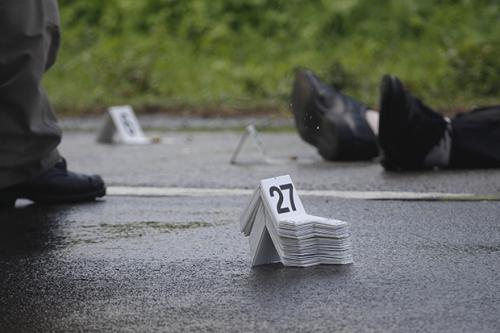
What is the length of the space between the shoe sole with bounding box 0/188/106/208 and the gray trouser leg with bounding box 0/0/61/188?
0.21 metres

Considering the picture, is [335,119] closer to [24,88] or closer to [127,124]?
[24,88]

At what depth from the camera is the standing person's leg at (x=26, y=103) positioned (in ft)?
14.9

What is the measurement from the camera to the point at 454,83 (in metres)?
12.0

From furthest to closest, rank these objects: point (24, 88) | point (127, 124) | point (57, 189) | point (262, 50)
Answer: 1. point (262, 50)
2. point (127, 124)
3. point (57, 189)
4. point (24, 88)

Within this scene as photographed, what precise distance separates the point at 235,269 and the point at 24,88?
1.56 m

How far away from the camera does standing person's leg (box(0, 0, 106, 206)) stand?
14.9 ft

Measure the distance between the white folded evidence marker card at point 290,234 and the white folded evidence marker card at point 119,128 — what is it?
564cm

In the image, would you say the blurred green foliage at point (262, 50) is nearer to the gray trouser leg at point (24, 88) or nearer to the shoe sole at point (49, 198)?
the shoe sole at point (49, 198)

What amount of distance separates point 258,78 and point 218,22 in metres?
1.87

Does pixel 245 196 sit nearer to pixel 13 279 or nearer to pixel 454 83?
pixel 13 279

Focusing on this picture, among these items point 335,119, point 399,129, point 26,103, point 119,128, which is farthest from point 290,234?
point 119,128

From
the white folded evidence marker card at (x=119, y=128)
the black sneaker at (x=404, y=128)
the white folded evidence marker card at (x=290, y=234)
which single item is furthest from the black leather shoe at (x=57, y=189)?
the white folded evidence marker card at (x=119, y=128)

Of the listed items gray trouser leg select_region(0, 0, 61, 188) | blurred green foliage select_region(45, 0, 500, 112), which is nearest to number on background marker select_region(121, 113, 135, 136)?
blurred green foliage select_region(45, 0, 500, 112)

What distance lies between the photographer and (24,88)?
15.2 feet
